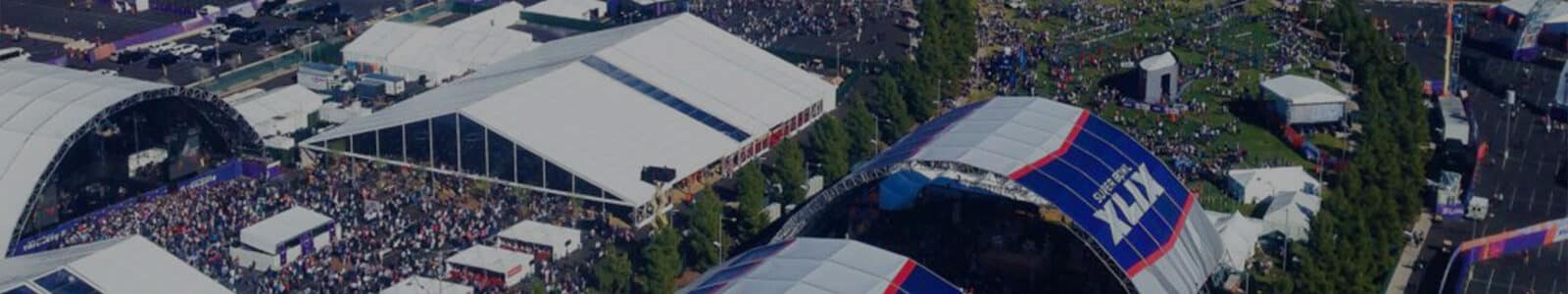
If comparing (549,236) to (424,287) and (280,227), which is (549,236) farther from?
(280,227)

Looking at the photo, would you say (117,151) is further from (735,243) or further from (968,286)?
(968,286)

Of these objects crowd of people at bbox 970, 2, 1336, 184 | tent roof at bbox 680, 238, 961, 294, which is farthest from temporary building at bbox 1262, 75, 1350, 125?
tent roof at bbox 680, 238, 961, 294

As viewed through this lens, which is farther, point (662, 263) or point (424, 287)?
point (424, 287)

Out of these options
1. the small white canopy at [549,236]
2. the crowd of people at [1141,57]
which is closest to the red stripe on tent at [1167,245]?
the crowd of people at [1141,57]

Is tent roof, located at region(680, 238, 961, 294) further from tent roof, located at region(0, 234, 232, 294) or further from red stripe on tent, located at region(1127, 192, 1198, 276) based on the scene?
tent roof, located at region(0, 234, 232, 294)

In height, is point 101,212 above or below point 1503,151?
below

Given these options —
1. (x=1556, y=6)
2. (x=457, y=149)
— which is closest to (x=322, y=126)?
(x=457, y=149)

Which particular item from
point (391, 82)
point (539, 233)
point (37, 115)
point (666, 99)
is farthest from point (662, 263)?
point (391, 82)
